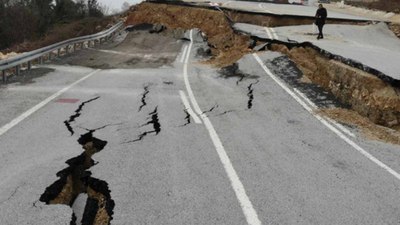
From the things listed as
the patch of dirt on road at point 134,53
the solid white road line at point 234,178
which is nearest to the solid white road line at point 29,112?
the solid white road line at point 234,178

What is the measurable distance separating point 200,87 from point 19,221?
29.1ft

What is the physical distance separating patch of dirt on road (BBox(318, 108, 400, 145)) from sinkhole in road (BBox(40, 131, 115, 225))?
5.76 meters

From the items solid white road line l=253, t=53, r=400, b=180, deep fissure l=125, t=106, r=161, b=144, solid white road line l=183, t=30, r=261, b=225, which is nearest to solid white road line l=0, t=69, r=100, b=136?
deep fissure l=125, t=106, r=161, b=144

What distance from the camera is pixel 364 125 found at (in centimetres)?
981

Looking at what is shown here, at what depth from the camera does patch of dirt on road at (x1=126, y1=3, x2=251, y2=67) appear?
19.7 meters

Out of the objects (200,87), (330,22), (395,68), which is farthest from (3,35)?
(395,68)

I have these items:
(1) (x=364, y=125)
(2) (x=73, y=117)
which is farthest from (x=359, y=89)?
(2) (x=73, y=117)

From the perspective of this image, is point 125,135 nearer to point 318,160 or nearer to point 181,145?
point 181,145

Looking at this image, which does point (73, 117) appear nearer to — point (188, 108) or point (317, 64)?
point (188, 108)

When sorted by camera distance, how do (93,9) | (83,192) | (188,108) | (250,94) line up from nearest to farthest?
(83,192)
(188,108)
(250,94)
(93,9)

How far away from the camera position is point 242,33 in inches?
855

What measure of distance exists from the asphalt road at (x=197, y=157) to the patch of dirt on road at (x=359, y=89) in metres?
1.29

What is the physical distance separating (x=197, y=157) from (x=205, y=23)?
2219 centimetres

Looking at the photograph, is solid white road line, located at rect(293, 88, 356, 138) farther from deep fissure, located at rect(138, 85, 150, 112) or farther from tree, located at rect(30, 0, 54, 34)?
tree, located at rect(30, 0, 54, 34)
